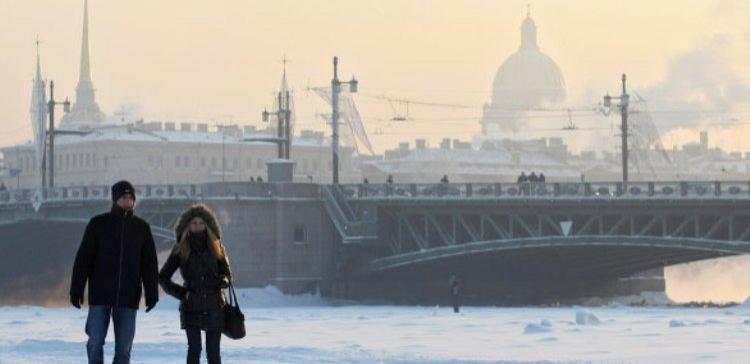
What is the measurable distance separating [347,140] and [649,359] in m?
61.4

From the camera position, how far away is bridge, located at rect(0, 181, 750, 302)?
65.6 meters

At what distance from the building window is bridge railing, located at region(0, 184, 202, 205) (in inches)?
185

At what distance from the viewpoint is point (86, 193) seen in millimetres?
81812

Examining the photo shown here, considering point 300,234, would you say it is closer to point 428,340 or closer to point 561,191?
point 561,191

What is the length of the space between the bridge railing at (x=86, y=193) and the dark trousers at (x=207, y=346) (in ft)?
186

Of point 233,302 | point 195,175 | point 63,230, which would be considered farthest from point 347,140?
point 195,175

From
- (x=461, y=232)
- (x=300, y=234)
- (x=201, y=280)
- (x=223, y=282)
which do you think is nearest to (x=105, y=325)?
(x=201, y=280)

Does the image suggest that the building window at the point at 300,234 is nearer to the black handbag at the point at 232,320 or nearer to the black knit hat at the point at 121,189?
the black handbag at the point at 232,320

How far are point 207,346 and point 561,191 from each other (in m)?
49.3

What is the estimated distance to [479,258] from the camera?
7244 centimetres

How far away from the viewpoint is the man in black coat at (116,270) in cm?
1903

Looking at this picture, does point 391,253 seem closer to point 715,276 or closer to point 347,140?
point 347,140

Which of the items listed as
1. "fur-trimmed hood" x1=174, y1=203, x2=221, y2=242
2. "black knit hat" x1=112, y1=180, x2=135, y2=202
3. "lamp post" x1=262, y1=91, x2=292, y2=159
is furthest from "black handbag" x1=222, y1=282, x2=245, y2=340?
"lamp post" x1=262, y1=91, x2=292, y2=159

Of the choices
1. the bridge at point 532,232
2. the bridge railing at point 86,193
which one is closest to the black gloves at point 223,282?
the bridge at point 532,232
